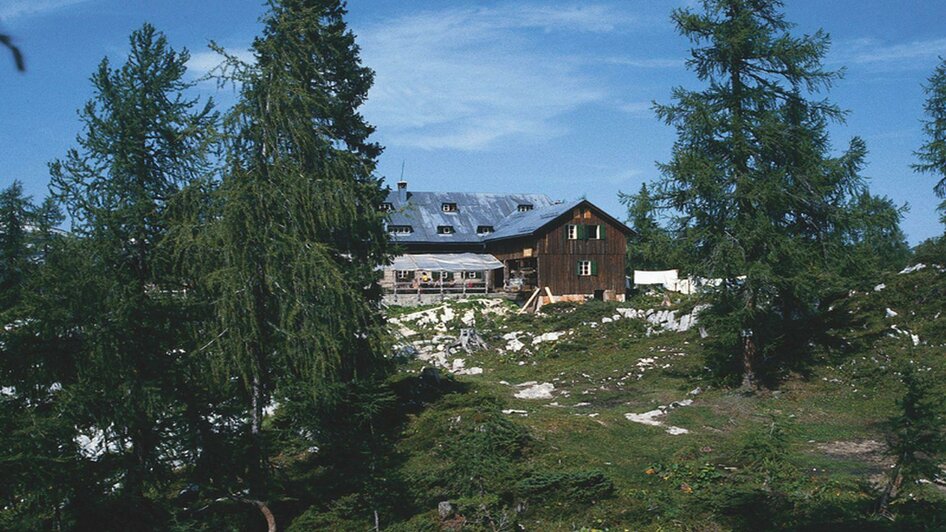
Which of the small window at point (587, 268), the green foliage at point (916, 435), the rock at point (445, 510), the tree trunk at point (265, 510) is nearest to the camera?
the green foliage at point (916, 435)

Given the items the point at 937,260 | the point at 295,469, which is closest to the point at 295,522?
the point at 295,469

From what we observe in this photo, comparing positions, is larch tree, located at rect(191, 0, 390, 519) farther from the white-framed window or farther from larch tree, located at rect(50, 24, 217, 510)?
the white-framed window

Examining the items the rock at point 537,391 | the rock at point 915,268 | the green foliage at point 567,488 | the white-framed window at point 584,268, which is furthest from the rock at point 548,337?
the green foliage at point 567,488

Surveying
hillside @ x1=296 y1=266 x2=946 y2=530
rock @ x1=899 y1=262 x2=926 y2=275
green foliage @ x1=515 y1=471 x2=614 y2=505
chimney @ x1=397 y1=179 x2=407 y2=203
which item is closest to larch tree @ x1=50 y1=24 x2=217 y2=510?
hillside @ x1=296 y1=266 x2=946 y2=530

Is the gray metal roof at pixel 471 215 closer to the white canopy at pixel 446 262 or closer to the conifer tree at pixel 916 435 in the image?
the white canopy at pixel 446 262

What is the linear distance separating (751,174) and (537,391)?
→ 10164mm

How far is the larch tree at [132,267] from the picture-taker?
11.5 m

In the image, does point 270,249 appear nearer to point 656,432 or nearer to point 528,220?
point 656,432

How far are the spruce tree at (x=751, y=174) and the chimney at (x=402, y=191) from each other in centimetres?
3600

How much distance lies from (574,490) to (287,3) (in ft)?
44.8

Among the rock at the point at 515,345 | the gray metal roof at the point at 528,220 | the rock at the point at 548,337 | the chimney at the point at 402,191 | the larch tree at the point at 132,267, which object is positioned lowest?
the rock at the point at 515,345

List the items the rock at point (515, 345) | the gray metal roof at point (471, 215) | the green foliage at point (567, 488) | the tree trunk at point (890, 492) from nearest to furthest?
1. the tree trunk at point (890, 492)
2. the green foliage at point (567, 488)
3. the rock at point (515, 345)
4. the gray metal roof at point (471, 215)

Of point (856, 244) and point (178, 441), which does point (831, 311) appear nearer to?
point (856, 244)

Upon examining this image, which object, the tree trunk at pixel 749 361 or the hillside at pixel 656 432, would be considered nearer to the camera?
the hillside at pixel 656 432
